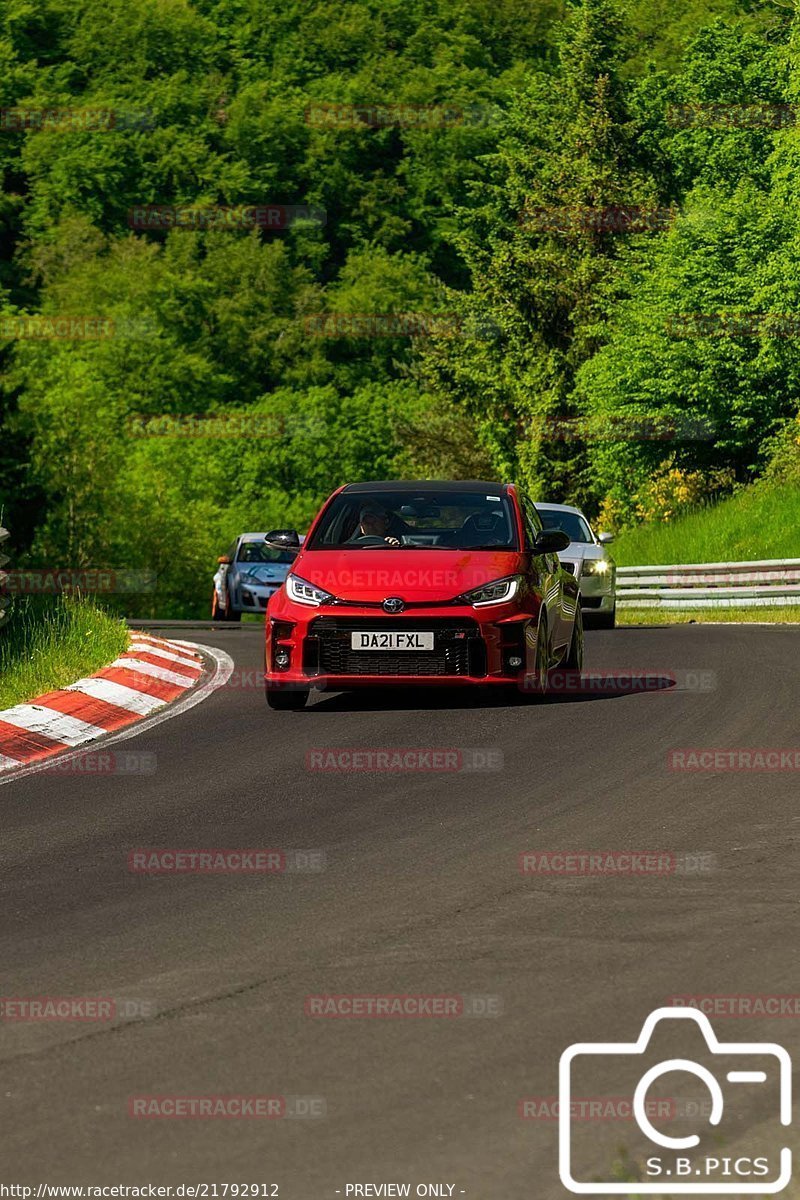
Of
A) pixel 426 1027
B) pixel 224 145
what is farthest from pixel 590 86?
pixel 426 1027

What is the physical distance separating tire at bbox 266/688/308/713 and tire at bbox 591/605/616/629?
490 inches

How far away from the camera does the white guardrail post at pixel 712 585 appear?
31375 mm

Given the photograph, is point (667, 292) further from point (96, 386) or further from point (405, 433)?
point (96, 386)

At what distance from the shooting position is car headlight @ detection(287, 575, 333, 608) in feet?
46.0

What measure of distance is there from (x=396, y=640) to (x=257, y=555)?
22393 millimetres

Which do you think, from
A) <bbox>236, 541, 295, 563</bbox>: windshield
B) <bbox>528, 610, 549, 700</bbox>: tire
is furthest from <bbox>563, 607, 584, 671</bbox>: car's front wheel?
<bbox>236, 541, 295, 563</bbox>: windshield

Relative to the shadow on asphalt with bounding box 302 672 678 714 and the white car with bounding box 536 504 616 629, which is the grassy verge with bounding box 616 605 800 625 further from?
the shadow on asphalt with bounding box 302 672 678 714

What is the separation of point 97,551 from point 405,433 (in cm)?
1408

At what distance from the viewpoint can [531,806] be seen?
9602mm

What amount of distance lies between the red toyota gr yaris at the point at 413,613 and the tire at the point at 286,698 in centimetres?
1

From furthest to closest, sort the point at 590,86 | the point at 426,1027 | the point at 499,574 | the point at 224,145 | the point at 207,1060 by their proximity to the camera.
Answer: the point at 224,145
the point at 590,86
the point at 499,574
the point at 426,1027
the point at 207,1060

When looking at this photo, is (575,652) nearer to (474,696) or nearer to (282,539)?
(474,696)

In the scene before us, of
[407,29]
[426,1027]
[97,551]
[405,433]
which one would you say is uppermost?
[426,1027]

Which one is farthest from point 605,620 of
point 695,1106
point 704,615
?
point 695,1106
